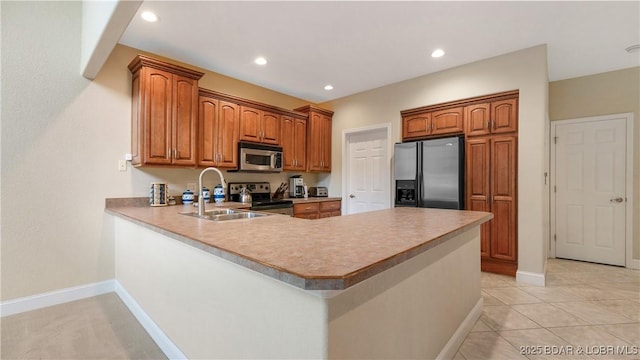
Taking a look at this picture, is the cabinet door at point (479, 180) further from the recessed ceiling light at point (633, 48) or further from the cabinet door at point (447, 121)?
the recessed ceiling light at point (633, 48)

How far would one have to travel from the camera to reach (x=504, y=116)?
3.19 m

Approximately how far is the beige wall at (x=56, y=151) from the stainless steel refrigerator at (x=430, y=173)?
3.36m

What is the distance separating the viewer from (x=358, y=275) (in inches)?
30.1

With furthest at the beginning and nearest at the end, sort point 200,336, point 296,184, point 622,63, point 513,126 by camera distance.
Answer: point 296,184, point 622,63, point 513,126, point 200,336

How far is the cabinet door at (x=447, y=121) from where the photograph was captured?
3.52 m

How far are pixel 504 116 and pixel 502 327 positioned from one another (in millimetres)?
2346

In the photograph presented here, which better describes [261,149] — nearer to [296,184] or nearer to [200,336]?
[296,184]

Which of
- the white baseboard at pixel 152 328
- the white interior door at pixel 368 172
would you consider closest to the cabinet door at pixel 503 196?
the white interior door at pixel 368 172

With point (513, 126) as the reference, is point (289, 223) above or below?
below

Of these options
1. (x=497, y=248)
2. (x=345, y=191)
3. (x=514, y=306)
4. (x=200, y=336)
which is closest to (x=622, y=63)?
(x=497, y=248)

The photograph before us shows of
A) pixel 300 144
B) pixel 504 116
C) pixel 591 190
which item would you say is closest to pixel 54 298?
pixel 300 144

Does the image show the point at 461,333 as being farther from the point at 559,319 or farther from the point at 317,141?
the point at 317,141

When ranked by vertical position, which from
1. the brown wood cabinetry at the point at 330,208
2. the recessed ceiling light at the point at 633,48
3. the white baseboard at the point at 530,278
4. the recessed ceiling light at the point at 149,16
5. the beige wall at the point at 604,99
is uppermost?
the recessed ceiling light at the point at 633,48

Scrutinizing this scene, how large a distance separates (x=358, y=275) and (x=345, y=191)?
4.11 metres
